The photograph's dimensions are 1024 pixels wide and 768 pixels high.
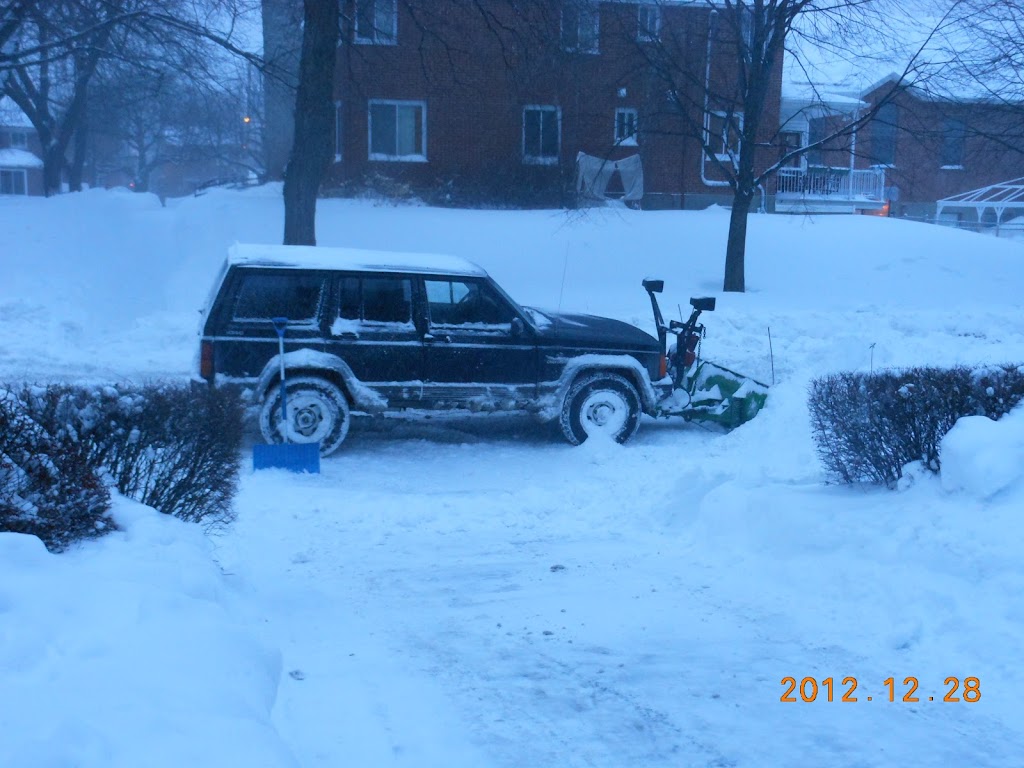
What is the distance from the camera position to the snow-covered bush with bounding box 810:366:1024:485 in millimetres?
6309

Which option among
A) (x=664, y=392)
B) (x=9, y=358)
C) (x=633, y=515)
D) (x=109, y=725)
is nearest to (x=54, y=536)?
(x=109, y=725)

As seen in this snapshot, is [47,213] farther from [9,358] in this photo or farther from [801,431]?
[801,431]

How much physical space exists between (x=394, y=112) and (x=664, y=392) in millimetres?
20135

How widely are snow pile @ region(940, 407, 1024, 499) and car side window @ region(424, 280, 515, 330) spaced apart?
502 cm

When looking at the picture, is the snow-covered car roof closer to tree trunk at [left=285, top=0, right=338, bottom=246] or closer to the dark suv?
the dark suv

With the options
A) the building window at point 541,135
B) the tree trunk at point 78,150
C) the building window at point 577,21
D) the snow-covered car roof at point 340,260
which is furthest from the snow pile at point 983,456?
the tree trunk at point 78,150

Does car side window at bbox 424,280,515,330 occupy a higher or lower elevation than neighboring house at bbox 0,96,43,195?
lower

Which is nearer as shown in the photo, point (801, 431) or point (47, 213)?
point (801, 431)

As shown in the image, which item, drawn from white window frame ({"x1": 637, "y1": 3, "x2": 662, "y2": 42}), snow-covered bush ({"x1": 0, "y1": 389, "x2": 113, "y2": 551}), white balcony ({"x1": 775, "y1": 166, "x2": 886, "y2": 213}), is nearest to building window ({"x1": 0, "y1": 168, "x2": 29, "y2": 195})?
white balcony ({"x1": 775, "y1": 166, "x2": 886, "y2": 213})

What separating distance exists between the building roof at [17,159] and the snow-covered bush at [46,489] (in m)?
71.9

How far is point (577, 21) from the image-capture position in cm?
1972

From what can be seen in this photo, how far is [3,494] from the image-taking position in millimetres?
4473

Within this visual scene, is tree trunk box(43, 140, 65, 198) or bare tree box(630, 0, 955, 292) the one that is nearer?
bare tree box(630, 0, 955, 292)

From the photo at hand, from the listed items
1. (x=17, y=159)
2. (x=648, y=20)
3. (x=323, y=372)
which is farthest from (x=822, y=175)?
(x=17, y=159)
